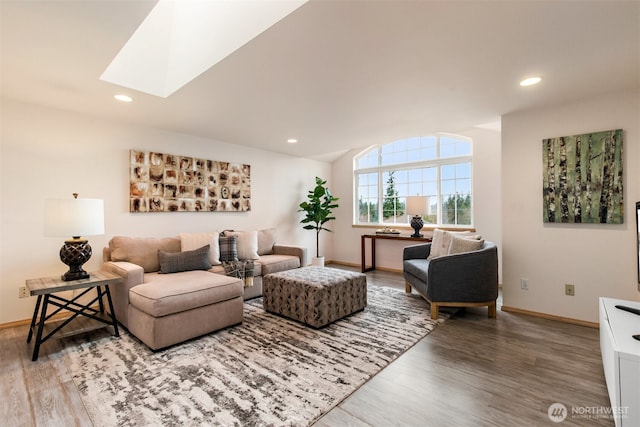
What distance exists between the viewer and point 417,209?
176 inches

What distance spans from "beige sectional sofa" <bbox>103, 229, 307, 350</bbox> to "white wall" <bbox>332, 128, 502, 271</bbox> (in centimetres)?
236

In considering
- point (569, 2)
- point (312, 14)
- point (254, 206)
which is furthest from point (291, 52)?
point (254, 206)

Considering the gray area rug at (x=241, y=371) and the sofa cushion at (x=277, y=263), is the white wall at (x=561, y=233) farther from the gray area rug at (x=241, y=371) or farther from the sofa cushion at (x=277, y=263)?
the sofa cushion at (x=277, y=263)

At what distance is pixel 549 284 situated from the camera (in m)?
2.95

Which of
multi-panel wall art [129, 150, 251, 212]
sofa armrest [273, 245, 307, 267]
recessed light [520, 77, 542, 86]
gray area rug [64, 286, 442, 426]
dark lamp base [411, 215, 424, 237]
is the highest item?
recessed light [520, 77, 542, 86]

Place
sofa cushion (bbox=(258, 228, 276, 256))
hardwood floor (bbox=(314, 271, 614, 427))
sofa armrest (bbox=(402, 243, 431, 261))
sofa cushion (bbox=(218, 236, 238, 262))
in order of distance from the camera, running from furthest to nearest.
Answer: sofa cushion (bbox=(258, 228, 276, 256))
sofa armrest (bbox=(402, 243, 431, 261))
sofa cushion (bbox=(218, 236, 238, 262))
hardwood floor (bbox=(314, 271, 614, 427))

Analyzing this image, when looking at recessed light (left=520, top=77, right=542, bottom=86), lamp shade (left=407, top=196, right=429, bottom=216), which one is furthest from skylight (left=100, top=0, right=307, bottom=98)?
lamp shade (left=407, top=196, right=429, bottom=216)

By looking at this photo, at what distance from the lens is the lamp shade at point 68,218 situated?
7.54 feet

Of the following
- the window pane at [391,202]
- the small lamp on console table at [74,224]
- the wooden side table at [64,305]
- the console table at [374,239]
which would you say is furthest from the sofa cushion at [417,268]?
the small lamp on console table at [74,224]

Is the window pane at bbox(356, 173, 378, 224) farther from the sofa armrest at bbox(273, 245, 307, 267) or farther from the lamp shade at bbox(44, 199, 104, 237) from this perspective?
the lamp shade at bbox(44, 199, 104, 237)

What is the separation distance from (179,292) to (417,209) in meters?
3.47

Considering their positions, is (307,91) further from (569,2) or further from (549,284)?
(549,284)

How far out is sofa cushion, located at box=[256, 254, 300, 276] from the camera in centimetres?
374

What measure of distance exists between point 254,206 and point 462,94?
3333 millimetres
